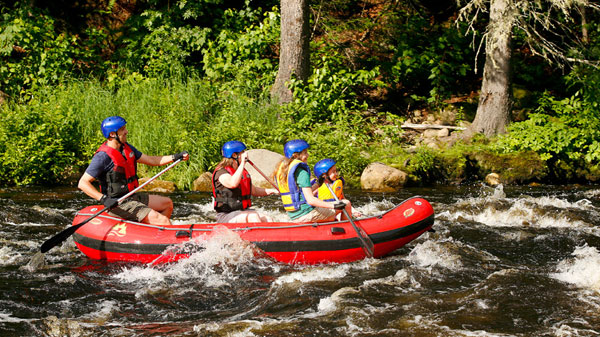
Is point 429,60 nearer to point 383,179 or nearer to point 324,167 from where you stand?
point 383,179

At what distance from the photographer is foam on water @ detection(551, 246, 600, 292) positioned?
215 inches

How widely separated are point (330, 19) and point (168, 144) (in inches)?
218

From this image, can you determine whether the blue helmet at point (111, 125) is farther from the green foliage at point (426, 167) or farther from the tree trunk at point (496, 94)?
the tree trunk at point (496, 94)

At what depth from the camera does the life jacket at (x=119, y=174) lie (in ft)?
21.2

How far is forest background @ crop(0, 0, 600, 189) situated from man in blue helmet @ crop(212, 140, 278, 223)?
428cm

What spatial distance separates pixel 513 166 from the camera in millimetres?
11258

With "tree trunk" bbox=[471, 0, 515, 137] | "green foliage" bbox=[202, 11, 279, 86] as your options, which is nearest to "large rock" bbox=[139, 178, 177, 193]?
"green foliage" bbox=[202, 11, 279, 86]

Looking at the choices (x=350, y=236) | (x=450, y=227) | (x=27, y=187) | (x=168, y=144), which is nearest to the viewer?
(x=350, y=236)

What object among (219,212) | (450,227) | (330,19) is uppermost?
(330,19)

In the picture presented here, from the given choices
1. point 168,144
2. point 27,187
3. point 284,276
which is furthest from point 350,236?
point 27,187

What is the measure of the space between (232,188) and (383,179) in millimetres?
4816

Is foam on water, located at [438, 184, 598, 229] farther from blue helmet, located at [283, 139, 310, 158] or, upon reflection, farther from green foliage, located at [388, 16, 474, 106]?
green foliage, located at [388, 16, 474, 106]

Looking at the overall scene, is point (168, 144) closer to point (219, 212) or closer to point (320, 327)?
point (219, 212)

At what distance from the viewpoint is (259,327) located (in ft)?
15.0
